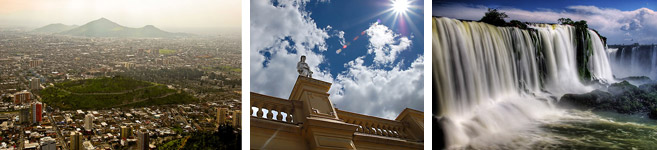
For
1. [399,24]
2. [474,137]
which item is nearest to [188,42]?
[399,24]

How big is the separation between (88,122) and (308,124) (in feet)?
4.92

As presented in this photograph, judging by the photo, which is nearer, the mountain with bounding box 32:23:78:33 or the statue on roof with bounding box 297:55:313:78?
the mountain with bounding box 32:23:78:33

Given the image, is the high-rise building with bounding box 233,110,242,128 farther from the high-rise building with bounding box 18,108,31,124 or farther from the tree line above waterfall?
the tree line above waterfall

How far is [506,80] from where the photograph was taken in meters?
4.62

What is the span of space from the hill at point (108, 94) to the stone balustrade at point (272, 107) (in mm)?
506

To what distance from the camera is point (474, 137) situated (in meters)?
4.60

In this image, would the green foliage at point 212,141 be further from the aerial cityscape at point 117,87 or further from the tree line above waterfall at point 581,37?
the tree line above waterfall at point 581,37

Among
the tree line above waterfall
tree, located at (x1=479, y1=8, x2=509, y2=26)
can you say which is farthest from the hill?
the tree line above waterfall

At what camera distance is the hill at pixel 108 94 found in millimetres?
3312

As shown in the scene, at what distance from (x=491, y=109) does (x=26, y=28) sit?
3.53 metres

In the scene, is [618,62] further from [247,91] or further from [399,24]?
[247,91]

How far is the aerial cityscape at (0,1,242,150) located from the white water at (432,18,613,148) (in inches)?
73.0

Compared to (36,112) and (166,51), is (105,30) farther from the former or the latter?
(36,112)

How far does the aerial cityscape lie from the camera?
318 centimetres
